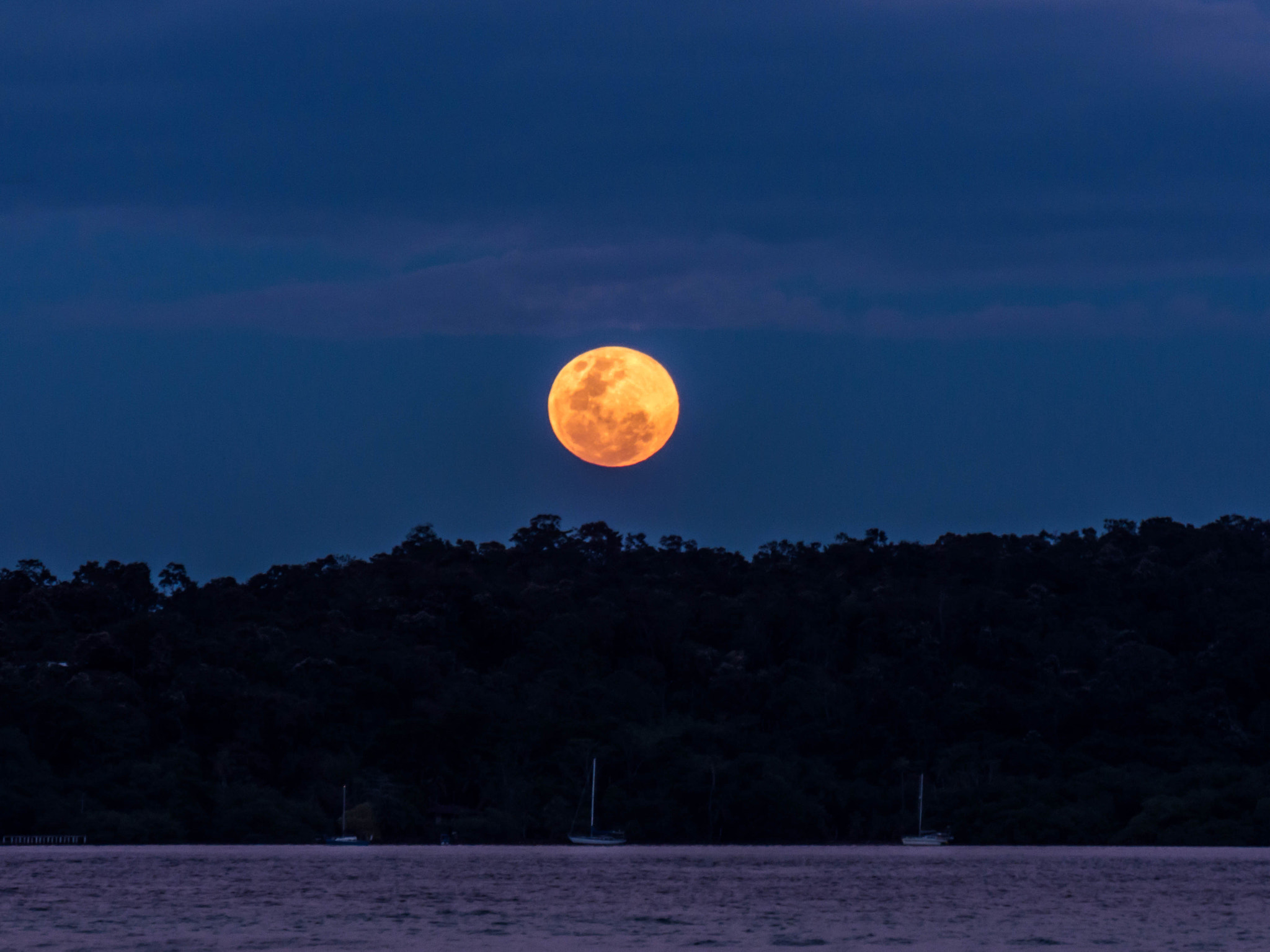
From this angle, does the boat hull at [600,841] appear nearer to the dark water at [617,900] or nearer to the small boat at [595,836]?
the small boat at [595,836]

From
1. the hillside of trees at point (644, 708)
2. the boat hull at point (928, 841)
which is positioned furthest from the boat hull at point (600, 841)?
the boat hull at point (928, 841)

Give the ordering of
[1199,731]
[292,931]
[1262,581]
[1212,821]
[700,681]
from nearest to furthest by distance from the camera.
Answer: [292,931] → [1212,821] → [1199,731] → [700,681] → [1262,581]

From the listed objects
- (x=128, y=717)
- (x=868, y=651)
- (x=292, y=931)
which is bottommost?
(x=292, y=931)

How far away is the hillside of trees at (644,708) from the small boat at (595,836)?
1.06 m

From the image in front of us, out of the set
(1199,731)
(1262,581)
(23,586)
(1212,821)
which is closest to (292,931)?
(1212,821)

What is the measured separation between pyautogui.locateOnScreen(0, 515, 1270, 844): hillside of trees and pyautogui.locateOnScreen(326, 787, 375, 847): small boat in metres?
0.78

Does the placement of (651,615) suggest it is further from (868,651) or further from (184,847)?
(184,847)

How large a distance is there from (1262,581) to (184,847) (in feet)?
254

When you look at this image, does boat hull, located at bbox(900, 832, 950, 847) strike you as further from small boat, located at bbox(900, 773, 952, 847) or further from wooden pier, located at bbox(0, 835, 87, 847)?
wooden pier, located at bbox(0, 835, 87, 847)

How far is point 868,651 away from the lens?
123 meters

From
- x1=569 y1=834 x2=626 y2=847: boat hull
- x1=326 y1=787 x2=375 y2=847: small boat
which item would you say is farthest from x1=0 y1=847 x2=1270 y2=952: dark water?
x1=569 y1=834 x2=626 y2=847: boat hull

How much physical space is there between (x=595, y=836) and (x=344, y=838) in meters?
13.4

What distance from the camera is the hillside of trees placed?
10100 centimetres

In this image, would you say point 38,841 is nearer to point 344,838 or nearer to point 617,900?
point 344,838
